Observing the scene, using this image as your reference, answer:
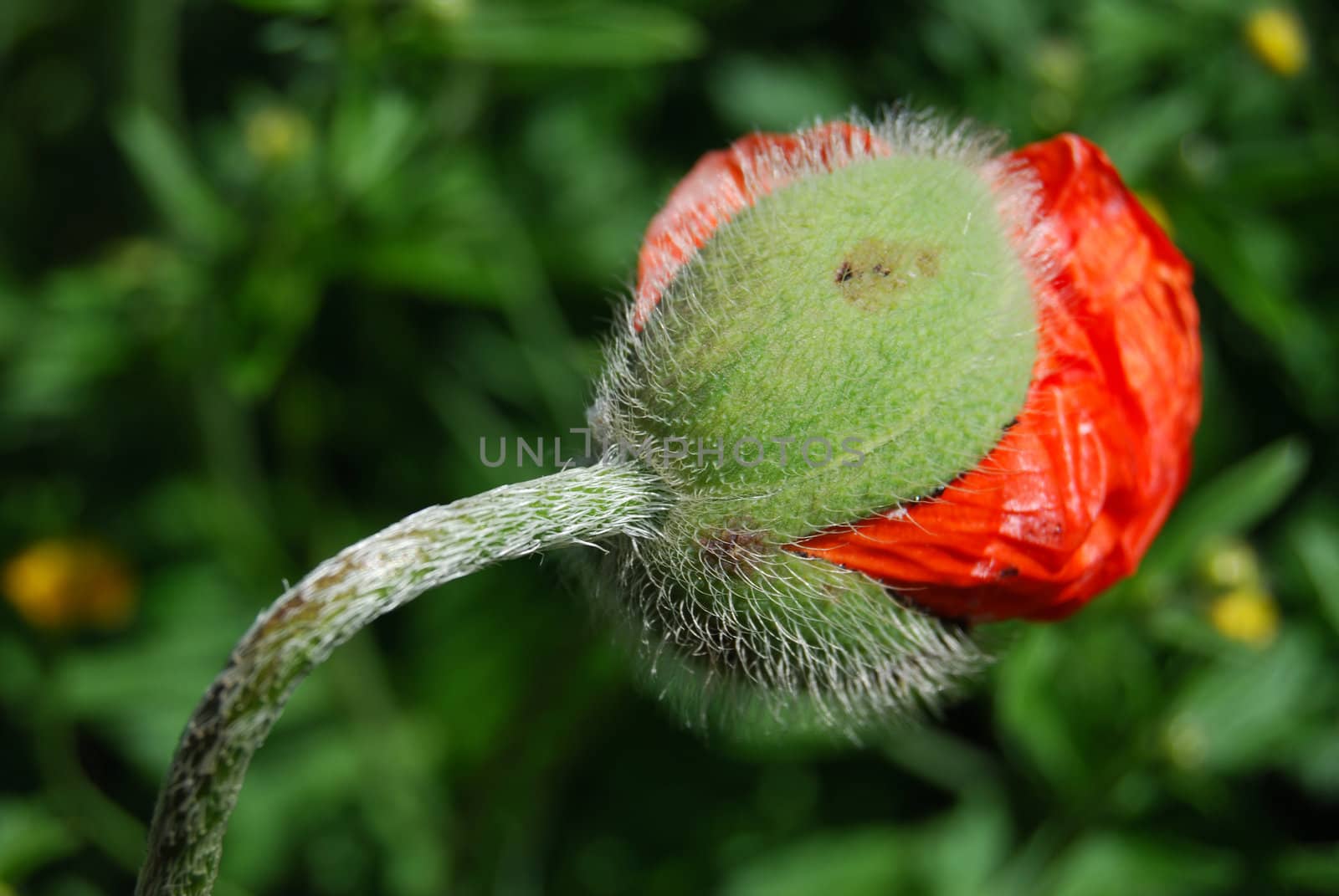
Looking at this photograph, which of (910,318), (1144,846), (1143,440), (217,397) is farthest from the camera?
(217,397)

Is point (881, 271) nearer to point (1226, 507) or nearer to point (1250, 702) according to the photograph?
point (1226, 507)

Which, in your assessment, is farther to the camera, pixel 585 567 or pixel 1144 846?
pixel 1144 846

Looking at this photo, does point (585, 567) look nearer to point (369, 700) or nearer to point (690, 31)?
point (369, 700)

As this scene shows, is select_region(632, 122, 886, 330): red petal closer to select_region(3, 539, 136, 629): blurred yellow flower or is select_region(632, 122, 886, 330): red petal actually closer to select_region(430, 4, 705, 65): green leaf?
select_region(430, 4, 705, 65): green leaf

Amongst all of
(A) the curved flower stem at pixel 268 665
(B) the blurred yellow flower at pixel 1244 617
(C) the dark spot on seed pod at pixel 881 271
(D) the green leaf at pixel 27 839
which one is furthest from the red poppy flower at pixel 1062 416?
(D) the green leaf at pixel 27 839

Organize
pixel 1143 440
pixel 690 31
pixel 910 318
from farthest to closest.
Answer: pixel 690 31, pixel 1143 440, pixel 910 318

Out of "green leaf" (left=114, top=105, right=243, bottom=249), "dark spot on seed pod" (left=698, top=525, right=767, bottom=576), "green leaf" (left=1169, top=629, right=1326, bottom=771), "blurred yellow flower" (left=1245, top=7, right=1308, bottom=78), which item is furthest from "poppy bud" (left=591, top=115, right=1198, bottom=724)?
"blurred yellow flower" (left=1245, top=7, right=1308, bottom=78)

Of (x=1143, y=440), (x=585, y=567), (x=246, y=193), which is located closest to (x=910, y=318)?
(x=1143, y=440)
